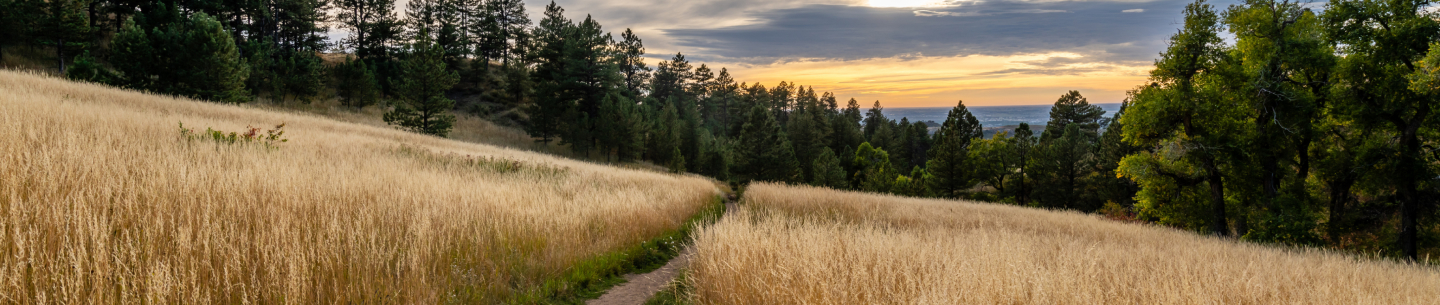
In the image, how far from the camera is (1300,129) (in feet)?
59.5

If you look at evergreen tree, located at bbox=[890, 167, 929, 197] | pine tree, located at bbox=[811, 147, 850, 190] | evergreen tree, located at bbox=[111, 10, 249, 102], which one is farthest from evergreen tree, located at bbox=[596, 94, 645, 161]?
evergreen tree, located at bbox=[890, 167, 929, 197]

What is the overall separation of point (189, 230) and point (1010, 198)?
51664mm

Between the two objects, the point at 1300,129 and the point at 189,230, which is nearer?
the point at 189,230

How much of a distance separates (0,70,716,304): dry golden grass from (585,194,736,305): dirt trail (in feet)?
2.18

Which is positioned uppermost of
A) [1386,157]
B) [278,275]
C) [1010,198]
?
[1386,157]

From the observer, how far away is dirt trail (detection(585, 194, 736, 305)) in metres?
5.89

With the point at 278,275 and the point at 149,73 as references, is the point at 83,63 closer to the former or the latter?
the point at 149,73

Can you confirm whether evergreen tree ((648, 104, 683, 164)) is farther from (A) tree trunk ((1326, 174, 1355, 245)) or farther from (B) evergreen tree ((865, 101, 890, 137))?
(B) evergreen tree ((865, 101, 890, 137))

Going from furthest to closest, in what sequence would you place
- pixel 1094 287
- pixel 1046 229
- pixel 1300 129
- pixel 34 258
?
pixel 1300 129 < pixel 1046 229 < pixel 1094 287 < pixel 34 258

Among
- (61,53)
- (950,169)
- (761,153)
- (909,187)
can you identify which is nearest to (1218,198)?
(950,169)

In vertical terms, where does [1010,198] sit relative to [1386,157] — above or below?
A: below

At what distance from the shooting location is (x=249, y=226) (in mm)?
4645

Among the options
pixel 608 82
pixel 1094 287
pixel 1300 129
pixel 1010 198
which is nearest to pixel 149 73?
pixel 608 82

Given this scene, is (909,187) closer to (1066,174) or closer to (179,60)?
(1066,174)
